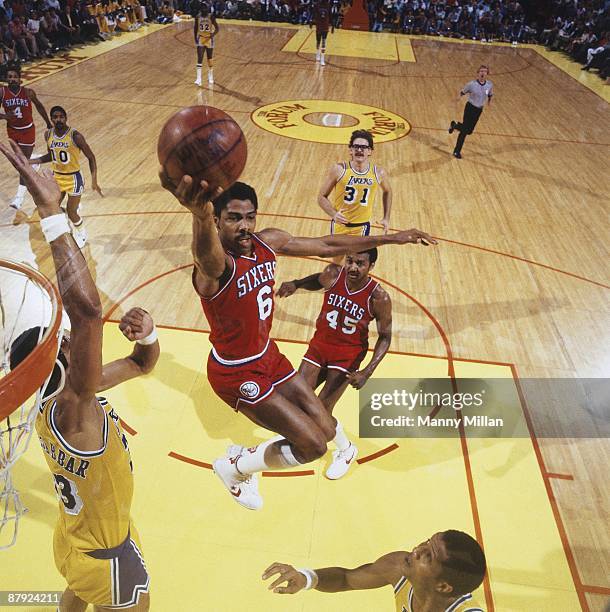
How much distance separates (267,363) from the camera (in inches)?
135

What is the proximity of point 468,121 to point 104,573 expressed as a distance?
9.01 m

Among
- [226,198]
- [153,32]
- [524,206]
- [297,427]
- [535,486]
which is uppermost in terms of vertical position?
[226,198]

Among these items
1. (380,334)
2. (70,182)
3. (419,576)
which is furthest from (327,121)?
(419,576)

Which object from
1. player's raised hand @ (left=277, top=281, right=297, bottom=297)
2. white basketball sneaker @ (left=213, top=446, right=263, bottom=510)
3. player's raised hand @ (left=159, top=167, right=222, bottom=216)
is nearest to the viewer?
player's raised hand @ (left=159, top=167, right=222, bottom=216)

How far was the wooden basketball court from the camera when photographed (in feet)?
10.9

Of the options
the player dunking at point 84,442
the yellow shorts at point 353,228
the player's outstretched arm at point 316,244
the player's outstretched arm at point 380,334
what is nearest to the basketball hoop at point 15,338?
the player dunking at point 84,442

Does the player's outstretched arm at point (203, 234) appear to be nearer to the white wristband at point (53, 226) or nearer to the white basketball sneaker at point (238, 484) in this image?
the white wristband at point (53, 226)

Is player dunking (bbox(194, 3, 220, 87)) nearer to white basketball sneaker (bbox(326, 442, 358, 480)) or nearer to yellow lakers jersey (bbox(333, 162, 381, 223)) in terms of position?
yellow lakers jersey (bbox(333, 162, 381, 223))

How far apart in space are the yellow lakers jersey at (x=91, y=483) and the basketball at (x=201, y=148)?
1012 millimetres

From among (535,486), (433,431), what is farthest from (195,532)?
(535,486)

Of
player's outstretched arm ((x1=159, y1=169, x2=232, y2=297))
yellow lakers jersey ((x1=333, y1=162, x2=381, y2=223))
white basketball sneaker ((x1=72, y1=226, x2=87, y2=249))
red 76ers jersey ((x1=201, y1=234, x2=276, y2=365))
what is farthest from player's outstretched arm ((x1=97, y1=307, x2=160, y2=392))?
white basketball sneaker ((x1=72, y1=226, x2=87, y2=249))

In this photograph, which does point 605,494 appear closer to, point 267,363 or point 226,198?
point 267,363

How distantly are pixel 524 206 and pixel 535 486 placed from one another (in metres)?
5.34

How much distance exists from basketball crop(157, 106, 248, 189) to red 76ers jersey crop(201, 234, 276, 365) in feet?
2.64
